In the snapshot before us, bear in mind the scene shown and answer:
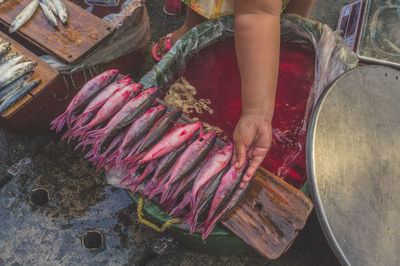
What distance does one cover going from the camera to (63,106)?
283cm

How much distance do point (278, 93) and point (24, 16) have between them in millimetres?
2479

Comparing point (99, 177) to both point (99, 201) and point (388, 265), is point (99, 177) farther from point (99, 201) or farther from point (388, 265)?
point (388, 265)

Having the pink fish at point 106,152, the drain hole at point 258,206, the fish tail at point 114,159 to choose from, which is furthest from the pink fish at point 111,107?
the drain hole at point 258,206

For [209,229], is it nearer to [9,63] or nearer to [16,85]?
[16,85]

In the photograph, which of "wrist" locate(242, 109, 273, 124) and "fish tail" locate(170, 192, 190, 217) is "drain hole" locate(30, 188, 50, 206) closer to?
"fish tail" locate(170, 192, 190, 217)

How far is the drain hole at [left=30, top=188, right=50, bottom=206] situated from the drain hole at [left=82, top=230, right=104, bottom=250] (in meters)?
0.52

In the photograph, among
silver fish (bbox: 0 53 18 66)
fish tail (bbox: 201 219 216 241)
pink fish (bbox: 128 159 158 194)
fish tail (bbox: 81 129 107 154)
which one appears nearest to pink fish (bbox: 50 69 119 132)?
fish tail (bbox: 81 129 107 154)

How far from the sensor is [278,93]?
2547 millimetres

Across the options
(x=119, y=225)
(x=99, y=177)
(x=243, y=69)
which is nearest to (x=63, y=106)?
(x=99, y=177)

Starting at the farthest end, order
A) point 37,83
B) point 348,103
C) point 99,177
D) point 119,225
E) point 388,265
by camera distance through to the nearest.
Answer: point 99,177 → point 119,225 → point 37,83 → point 348,103 → point 388,265

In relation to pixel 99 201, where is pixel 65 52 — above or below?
above

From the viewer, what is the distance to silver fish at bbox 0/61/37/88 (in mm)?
2344

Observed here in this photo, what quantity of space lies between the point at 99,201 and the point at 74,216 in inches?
9.3

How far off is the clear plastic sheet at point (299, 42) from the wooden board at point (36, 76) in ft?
2.66
